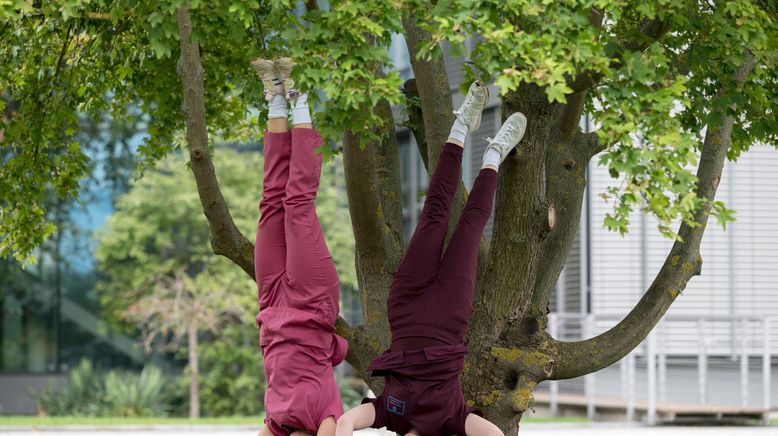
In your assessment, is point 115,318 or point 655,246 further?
point 115,318

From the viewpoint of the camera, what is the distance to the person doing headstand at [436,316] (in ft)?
19.6

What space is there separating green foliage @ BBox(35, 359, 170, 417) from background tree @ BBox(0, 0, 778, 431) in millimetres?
10973

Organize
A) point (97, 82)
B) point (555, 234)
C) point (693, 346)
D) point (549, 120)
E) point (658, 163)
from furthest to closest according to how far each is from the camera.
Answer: point (693, 346) < point (97, 82) < point (555, 234) < point (549, 120) < point (658, 163)

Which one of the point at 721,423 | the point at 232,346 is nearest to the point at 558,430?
the point at 721,423

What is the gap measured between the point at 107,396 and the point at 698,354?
9.98 metres

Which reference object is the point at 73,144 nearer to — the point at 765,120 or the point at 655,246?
the point at 765,120

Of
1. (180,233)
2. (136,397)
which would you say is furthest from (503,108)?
(180,233)

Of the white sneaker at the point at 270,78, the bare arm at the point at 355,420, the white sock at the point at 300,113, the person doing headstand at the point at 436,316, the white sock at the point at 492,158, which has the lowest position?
the bare arm at the point at 355,420

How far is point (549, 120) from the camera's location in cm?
680

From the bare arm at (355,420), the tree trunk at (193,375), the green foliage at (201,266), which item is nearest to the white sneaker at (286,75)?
the bare arm at (355,420)

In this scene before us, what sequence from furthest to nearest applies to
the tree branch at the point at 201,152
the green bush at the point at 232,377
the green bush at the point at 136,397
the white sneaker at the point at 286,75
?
the green bush at the point at 232,377 < the green bush at the point at 136,397 < the tree branch at the point at 201,152 < the white sneaker at the point at 286,75

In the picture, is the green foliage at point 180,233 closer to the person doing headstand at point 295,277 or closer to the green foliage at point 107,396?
the green foliage at point 107,396

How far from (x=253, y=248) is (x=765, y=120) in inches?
132

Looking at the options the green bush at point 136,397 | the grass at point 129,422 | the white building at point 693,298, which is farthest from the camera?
the green bush at point 136,397
